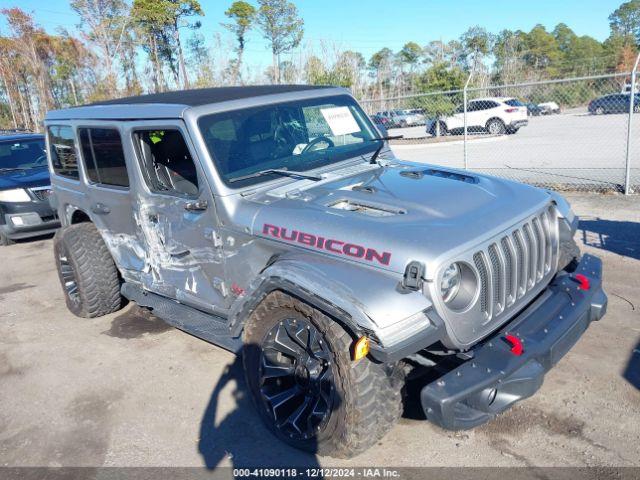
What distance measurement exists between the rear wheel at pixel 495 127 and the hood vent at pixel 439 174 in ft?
60.5

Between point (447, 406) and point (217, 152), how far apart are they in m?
2.19

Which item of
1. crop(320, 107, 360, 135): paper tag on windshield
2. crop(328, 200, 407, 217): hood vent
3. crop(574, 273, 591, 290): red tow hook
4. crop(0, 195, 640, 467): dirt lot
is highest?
crop(320, 107, 360, 135): paper tag on windshield

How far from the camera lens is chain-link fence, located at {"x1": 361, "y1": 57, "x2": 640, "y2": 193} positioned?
1066cm

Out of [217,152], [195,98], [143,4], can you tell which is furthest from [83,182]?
[143,4]

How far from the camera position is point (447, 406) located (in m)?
2.42

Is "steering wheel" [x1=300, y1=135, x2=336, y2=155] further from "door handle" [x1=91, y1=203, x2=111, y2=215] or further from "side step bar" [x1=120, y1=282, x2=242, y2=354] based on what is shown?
"door handle" [x1=91, y1=203, x2=111, y2=215]

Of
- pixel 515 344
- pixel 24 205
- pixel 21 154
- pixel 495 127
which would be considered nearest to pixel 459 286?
pixel 515 344

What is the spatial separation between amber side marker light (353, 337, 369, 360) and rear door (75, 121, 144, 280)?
8.53 ft

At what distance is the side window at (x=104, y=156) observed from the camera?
4.34 m

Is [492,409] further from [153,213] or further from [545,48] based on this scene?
[545,48]

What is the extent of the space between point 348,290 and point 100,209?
10.3 ft

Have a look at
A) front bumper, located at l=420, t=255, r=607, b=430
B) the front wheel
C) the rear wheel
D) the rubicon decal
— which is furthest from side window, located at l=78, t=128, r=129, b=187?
the rear wheel

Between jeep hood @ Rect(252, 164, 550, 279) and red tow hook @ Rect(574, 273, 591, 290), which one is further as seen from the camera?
red tow hook @ Rect(574, 273, 591, 290)

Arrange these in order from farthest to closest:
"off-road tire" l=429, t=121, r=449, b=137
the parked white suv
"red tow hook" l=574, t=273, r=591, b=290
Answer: "off-road tire" l=429, t=121, r=449, b=137 < the parked white suv < "red tow hook" l=574, t=273, r=591, b=290
